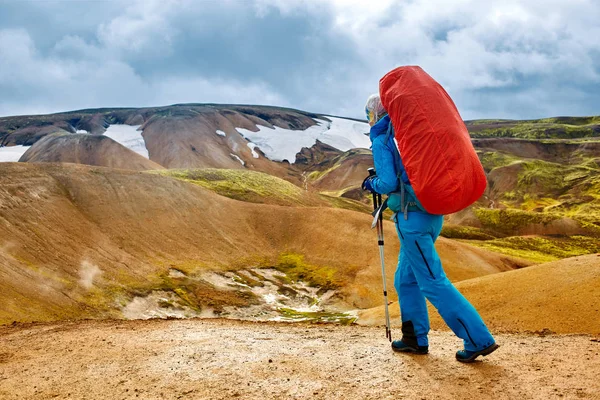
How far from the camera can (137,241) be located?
139ft

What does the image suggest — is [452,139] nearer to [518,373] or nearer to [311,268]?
[518,373]

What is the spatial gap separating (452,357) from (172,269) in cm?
3384

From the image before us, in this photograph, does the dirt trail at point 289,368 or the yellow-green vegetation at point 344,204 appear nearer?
the dirt trail at point 289,368

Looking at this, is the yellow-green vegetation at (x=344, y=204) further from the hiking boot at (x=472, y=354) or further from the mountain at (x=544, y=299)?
the hiking boot at (x=472, y=354)

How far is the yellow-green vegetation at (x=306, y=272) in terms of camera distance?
43.7 metres

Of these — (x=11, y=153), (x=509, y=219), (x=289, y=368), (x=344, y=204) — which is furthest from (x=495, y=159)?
(x=289, y=368)

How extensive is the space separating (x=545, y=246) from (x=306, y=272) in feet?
191

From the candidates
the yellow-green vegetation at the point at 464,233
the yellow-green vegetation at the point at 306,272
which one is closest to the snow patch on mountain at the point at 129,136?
the yellow-green vegetation at the point at 464,233

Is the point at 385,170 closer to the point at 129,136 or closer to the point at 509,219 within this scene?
the point at 509,219

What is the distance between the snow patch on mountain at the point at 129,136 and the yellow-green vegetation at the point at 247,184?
225ft

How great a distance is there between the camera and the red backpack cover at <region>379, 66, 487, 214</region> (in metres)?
7.52

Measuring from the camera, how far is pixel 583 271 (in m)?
16.5

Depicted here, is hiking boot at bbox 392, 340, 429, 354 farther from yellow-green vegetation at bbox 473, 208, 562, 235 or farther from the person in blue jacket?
yellow-green vegetation at bbox 473, 208, 562, 235

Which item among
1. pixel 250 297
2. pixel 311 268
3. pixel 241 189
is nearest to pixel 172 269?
pixel 250 297
